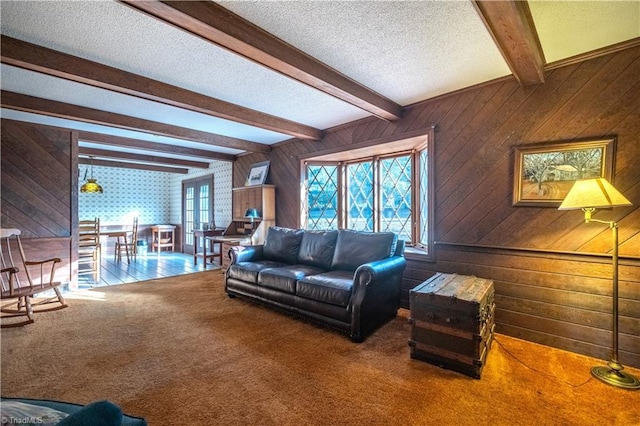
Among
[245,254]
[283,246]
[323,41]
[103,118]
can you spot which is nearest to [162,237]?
[103,118]

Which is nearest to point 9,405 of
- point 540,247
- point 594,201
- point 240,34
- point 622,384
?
point 240,34

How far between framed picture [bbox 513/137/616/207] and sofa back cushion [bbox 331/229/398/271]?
1198mm

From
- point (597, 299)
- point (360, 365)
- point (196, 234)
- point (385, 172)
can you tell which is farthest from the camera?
point (196, 234)

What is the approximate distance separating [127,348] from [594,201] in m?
3.56

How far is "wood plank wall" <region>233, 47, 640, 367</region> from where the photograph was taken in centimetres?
212

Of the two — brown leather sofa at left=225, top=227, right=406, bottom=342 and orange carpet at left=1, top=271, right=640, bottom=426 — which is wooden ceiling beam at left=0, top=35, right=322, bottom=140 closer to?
brown leather sofa at left=225, top=227, right=406, bottom=342

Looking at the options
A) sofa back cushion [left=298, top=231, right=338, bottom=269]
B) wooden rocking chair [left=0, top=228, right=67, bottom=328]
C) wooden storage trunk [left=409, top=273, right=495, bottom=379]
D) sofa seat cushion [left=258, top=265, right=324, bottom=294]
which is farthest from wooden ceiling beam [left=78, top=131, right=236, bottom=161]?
wooden storage trunk [left=409, top=273, right=495, bottom=379]

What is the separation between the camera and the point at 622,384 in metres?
1.85

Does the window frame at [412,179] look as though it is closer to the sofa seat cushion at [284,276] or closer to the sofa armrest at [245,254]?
the sofa armrest at [245,254]

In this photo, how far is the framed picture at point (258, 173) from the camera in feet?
17.4

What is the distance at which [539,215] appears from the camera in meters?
2.45

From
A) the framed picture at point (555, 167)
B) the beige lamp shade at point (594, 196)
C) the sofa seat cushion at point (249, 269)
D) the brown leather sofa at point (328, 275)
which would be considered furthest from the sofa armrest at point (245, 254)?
the beige lamp shade at point (594, 196)

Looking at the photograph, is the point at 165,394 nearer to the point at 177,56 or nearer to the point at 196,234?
the point at 177,56

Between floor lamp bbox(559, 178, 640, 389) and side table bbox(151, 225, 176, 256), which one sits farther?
side table bbox(151, 225, 176, 256)
